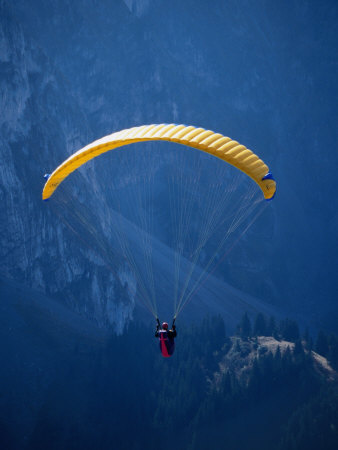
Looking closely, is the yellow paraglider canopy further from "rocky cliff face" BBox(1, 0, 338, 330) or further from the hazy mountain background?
"rocky cliff face" BBox(1, 0, 338, 330)

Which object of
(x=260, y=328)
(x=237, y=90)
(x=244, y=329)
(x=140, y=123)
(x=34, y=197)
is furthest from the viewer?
(x=237, y=90)

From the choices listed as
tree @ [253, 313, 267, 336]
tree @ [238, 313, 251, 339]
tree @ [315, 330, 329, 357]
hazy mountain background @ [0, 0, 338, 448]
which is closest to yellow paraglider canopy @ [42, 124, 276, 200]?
hazy mountain background @ [0, 0, 338, 448]

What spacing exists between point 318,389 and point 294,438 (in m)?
10.1

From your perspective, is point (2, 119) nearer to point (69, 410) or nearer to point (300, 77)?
point (69, 410)

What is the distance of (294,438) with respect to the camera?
37.5m

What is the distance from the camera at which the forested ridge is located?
37562mm

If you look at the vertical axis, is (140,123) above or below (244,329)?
above

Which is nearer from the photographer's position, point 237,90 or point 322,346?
point 322,346

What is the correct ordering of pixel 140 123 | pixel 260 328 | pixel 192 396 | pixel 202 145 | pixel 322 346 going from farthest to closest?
pixel 140 123
pixel 260 328
pixel 322 346
pixel 192 396
pixel 202 145

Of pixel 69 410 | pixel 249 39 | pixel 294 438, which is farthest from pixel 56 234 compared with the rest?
pixel 249 39

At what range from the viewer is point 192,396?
43.2m

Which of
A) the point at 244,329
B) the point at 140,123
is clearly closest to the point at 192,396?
the point at 244,329

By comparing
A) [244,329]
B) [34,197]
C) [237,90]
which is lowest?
[244,329]

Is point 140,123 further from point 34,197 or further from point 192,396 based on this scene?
point 192,396
